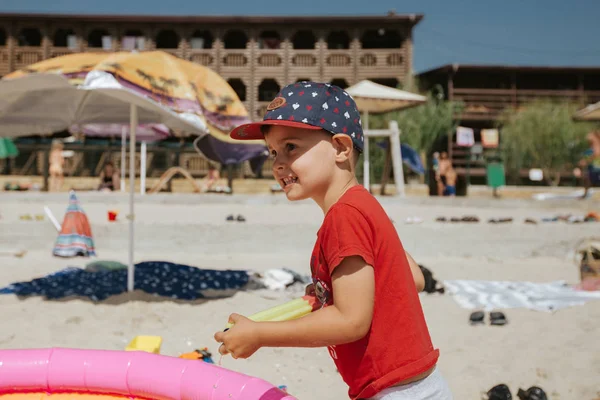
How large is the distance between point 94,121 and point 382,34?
78.0ft

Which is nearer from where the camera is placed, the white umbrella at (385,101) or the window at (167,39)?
the white umbrella at (385,101)

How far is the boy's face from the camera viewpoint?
1.29m

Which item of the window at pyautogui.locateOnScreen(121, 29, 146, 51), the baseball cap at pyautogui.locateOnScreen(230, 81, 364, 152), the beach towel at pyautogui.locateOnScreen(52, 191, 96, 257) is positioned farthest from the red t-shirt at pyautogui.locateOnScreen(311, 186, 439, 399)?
the window at pyautogui.locateOnScreen(121, 29, 146, 51)

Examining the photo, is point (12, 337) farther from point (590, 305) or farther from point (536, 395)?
point (590, 305)

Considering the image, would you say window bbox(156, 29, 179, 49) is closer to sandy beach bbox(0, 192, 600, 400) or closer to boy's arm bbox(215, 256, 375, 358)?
sandy beach bbox(0, 192, 600, 400)

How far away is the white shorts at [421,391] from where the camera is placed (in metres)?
1.22

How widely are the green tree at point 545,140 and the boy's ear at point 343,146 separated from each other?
23453 mm

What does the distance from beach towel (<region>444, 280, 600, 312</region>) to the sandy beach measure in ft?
0.48

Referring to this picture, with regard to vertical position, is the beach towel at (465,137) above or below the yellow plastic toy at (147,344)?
above

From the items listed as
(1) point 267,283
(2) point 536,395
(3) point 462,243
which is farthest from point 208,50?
(2) point 536,395

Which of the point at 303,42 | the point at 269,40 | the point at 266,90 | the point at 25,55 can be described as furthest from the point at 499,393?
the point at 303,42

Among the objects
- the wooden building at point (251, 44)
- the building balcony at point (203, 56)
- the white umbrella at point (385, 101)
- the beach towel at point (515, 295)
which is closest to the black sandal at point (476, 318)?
the beach towel at point (515, 295)

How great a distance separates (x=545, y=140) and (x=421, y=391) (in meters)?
23.7

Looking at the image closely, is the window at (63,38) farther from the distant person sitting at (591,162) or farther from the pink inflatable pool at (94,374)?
the pink inflatable pool at (94,374)
